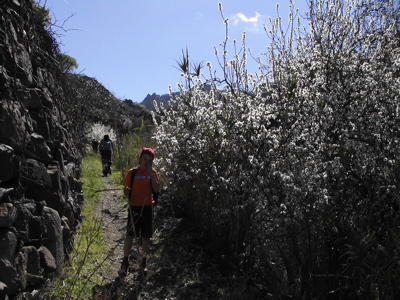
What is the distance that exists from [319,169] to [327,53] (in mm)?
1915

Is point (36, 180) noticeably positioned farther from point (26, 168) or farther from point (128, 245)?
point (128, 245)

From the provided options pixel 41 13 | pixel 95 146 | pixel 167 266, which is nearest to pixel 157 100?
pixel 41 13

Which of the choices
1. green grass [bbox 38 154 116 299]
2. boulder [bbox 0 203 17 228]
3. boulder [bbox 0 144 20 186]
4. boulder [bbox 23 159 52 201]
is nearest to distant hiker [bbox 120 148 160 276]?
green grass [bbox 38 154 116 299]

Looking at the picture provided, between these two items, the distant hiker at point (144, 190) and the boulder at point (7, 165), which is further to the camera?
the distant hiker at point (144, 190)

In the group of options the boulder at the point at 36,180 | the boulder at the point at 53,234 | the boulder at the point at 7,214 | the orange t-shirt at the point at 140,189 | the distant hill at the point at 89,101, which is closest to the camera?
the boulder at the point at 7,214

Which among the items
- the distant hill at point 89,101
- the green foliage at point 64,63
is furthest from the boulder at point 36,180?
the green foliage at point 64,63

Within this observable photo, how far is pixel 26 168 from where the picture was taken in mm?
3668

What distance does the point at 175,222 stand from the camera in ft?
23.4

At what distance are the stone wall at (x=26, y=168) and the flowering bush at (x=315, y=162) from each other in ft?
5.49

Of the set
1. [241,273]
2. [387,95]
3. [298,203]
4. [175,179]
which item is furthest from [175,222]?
[387,95]

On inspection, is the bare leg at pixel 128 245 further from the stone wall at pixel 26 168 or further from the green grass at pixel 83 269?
the stone wall at pixel 26 168

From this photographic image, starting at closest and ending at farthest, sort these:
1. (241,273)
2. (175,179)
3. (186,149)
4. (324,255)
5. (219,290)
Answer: (324,255)
(219,290)
(241,273)
(186,149)
(175,179)

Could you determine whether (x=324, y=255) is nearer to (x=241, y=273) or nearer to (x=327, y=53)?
(x=241, y=273)

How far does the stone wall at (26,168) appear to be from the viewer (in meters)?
3.24
